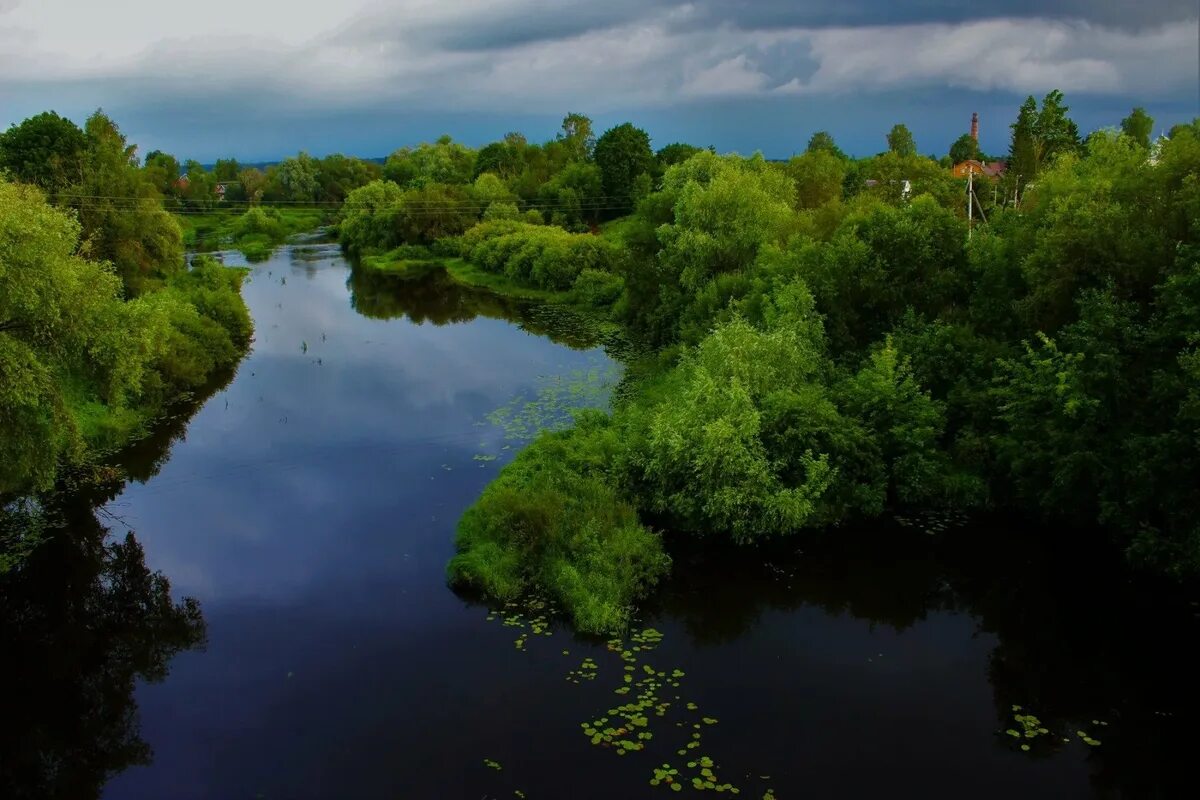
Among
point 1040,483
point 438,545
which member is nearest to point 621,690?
point 438,545

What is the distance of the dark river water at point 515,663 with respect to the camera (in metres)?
14.9

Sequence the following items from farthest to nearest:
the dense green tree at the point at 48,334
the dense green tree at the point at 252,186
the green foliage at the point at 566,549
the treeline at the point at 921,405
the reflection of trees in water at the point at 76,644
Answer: the dense green tree at the point at 252,186 < the treeline at the point at 921,405 < the dense green tree at the point at 48,334 < the green foliage at the point at 566,549 < the reflection of trees in water at the point at 76,644

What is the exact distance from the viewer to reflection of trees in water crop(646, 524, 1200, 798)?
15.8m

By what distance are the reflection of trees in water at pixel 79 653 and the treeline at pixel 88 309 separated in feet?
8.28

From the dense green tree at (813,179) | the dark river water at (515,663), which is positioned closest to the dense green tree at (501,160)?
the dense green tree at (813,179)

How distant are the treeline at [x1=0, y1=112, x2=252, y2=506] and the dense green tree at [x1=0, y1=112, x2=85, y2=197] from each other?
0.27 ft

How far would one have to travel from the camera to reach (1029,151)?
186ft

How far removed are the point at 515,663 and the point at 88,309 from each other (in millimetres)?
14658

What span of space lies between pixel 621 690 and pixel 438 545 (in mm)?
8027

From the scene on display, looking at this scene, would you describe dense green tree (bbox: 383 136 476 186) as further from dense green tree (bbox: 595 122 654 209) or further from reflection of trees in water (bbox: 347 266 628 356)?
reflection of trees in water (bbox: 347 266 628 356)

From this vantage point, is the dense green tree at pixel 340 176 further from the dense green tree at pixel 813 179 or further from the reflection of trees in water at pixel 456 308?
the dense green tree at pixel 813 179

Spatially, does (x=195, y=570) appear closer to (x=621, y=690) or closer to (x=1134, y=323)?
(x=621, y=690)

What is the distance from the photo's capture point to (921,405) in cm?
2411

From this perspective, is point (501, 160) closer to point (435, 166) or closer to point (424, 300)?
point (435, 166)
